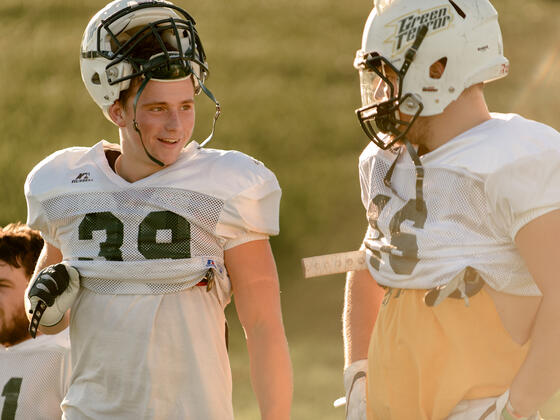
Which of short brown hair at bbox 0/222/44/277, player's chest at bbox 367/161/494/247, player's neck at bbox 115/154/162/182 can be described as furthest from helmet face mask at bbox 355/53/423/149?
short brown hair at bbox 0/222/44/277

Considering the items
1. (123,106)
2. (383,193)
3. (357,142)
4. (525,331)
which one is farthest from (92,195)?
(357,142)

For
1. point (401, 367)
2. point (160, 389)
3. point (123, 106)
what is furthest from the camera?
point (123, 106)

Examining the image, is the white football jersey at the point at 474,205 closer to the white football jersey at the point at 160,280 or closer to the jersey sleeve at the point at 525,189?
the jersey sleeve at the point at 525,189

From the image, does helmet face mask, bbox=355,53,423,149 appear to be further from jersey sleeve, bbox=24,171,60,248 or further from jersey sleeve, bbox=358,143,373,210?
jersey sleeve, bbox=24,171,60,248

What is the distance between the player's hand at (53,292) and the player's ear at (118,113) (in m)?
0.44

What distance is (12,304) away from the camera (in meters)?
3.71

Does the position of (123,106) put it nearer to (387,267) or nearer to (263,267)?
(263,267)

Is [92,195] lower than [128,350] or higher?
higher

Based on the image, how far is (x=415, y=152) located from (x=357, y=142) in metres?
6.88

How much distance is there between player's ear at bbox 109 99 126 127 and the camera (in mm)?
2768

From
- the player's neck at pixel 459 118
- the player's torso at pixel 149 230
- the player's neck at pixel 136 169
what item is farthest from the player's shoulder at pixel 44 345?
the player's neck at pixel 459 118

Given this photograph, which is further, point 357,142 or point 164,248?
point 357,142

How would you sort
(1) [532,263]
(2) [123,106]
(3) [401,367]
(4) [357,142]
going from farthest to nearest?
(4) [357,142]
(2) [123,106]
(3) [401,367]
(1) [532,263]

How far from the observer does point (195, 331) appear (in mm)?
2621
